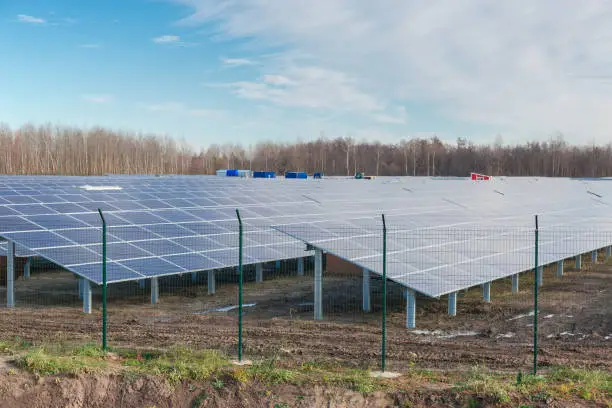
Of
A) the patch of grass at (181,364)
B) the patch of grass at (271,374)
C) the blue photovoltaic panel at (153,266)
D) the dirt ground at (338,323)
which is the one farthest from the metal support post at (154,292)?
the patch of grass at (271,374)

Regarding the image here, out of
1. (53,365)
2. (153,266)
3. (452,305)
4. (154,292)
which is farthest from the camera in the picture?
(154,292)

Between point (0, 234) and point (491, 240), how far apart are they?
1821cm

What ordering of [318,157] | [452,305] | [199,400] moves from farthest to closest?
[318,157]
[452,305]
[199,400]

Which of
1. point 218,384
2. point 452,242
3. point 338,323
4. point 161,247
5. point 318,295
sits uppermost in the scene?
point 452,242

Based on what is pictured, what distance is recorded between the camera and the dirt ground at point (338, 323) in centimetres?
1422

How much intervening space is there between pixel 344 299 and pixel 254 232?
23.2 feet

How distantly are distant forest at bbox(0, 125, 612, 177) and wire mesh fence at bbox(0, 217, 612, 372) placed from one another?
93.0 m

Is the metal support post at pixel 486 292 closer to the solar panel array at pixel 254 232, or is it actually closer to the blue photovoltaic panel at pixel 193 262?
the solar panel array at pixel 254 232

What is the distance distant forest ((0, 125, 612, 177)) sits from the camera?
11888cm

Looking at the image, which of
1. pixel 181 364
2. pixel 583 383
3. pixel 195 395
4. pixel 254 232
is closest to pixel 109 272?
pixel 254 232

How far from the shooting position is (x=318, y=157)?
139000 mm

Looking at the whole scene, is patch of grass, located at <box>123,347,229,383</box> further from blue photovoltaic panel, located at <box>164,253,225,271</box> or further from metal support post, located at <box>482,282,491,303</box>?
metal support post, located at <box>482,282,491,303</box>

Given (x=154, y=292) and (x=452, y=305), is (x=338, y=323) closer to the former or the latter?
(x=452, y=305)

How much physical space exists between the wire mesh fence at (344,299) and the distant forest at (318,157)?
9303 cm
